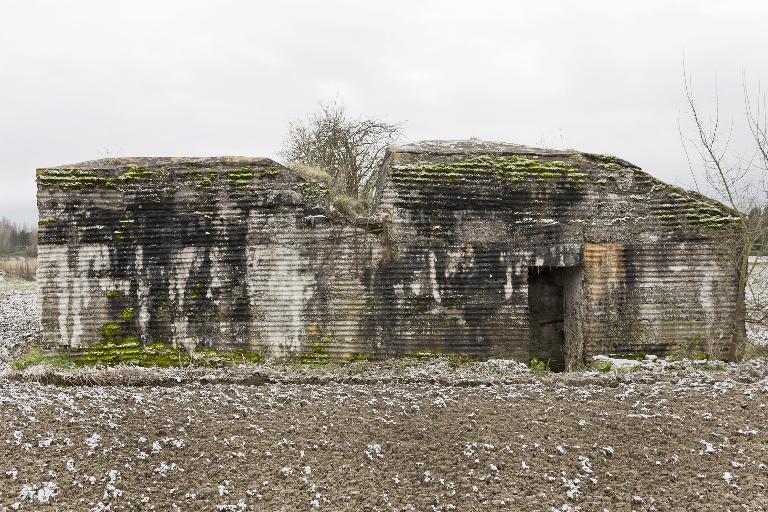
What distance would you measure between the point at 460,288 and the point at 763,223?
4453 millimetres

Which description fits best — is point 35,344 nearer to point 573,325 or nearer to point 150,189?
point 150,189

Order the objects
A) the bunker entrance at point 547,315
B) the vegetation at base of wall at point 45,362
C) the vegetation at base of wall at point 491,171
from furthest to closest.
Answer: the bunker entrance at point 547,315
the vegetation at base of wall at point 491,171
the vegetation at base of wall at point 45,362

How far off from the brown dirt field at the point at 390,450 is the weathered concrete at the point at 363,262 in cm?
260

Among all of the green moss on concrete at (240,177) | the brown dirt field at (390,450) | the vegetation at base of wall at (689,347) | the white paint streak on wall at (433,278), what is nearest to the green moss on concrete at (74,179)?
the green moss on concrete at (240,177)

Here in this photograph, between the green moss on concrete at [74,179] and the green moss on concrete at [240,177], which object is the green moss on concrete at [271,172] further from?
the green moss on concrete at [74,179]

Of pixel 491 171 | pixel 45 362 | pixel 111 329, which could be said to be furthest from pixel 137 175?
pixel 491 171

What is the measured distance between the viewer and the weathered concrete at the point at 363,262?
971cm

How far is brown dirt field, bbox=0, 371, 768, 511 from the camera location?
16.3 ft

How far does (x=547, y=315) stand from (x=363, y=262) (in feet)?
11.1

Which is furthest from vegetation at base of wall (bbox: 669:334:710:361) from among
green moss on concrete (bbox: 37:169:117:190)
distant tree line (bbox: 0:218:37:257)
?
distant tree line (bbox: 0:218:37:257)

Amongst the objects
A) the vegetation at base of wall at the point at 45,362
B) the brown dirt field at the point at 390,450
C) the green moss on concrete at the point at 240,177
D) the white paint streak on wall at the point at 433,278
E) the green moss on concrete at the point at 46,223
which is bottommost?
the brown dirt field at the point at 390,450

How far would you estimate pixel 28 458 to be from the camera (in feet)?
17.6

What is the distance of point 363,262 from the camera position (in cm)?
979

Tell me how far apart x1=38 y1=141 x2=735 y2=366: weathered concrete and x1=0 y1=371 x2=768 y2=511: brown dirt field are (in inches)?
102
